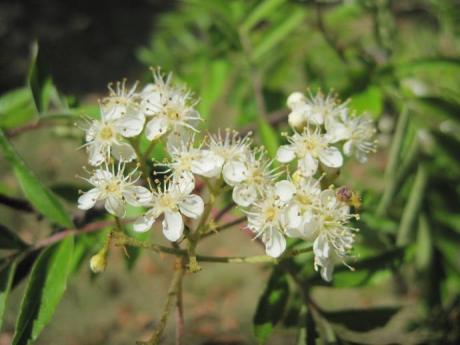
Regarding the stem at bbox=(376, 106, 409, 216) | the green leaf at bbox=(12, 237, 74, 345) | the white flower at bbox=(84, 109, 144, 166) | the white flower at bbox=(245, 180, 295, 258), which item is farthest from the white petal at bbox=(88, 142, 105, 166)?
the stem at bbox=(376, 106, 409, 216)

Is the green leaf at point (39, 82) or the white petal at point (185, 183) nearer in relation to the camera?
the white petal at point (185, 183)

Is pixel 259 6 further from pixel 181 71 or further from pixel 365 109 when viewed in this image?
pixel 365 109

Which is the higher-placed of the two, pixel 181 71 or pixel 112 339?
pixel 181 71

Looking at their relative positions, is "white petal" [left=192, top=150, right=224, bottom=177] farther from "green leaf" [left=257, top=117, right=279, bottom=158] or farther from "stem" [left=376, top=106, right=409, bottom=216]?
"stem" [left=376, top=106, right=409, bottom=216]

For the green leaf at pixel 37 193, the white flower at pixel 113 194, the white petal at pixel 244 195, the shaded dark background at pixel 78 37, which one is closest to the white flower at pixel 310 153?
the white petal at pixel 244 195

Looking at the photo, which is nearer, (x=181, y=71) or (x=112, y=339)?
(x=181, y=71)

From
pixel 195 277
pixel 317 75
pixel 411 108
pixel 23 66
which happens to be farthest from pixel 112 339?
pixel 23 66

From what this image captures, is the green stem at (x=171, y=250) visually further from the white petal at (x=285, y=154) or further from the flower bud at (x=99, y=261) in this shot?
the white petal at (x=285, y=154)
